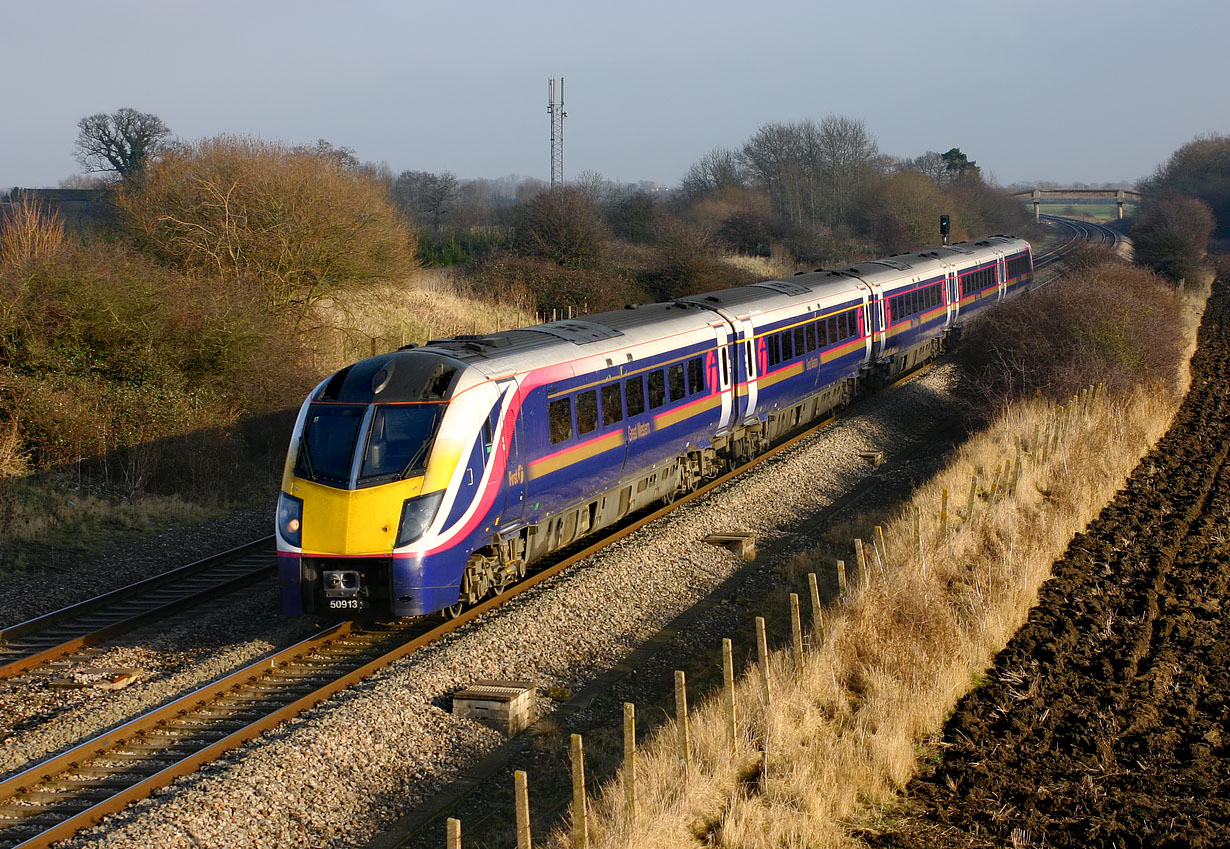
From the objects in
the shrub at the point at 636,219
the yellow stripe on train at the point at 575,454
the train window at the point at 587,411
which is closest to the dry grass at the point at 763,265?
the shrub at the point at 636,219

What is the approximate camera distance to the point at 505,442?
11.4 meters

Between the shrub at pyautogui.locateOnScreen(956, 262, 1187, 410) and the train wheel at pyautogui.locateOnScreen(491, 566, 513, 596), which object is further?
the shrub at pyautogui.locateOnScreen(956, 262, 1187, 410)

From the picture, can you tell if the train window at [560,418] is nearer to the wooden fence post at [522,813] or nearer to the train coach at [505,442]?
the train coach at [505,442]

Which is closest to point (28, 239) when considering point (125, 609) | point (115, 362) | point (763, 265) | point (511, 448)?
point (115, 362)

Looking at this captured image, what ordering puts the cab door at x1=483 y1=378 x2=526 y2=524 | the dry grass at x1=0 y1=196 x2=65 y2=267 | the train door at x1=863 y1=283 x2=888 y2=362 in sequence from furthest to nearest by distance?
1. the train door at x1=863 y1=283 x2=888 y2=362
2. the dry grass at x1=0 y1=196 x2=65 y2=267
3. the cab door at x1=483 y1=378 x2=526 y2=524

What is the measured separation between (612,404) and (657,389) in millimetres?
1378

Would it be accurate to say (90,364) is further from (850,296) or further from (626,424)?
(850,296)

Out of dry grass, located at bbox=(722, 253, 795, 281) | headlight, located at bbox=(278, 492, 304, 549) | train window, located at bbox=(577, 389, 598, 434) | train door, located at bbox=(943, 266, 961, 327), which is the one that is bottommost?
headlight, located at bbox=(278, 492, 304, 549)

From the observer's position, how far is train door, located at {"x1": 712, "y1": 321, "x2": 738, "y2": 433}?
17.0 meters

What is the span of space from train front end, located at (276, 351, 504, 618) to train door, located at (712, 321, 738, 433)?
652 centimetres

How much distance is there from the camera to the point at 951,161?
92.1 m

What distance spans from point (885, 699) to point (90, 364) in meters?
14.5

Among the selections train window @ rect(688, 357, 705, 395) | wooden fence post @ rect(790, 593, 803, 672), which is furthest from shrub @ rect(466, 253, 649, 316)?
wooden fence post @ rect(790, 593, 803, 672)

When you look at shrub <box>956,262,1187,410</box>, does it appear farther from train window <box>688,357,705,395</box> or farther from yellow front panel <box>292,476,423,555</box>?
yellow front panel <box>292,476,423,555</box>
